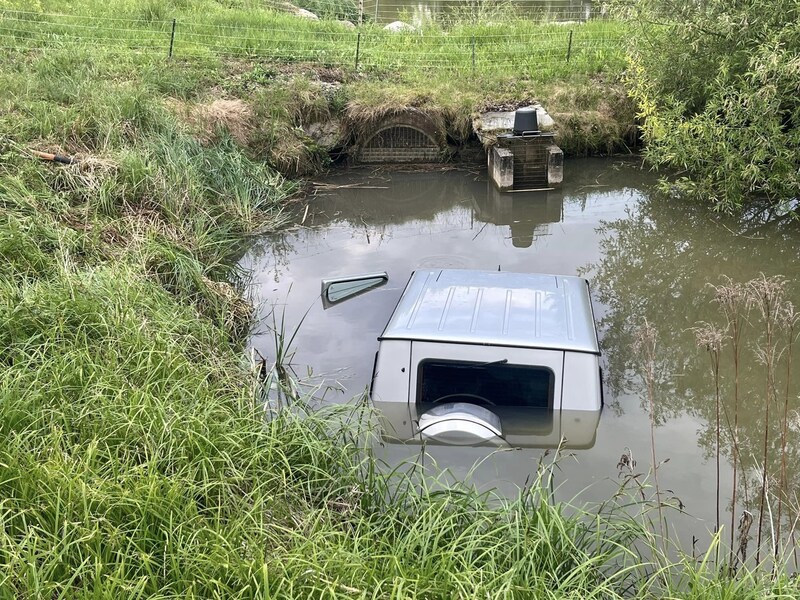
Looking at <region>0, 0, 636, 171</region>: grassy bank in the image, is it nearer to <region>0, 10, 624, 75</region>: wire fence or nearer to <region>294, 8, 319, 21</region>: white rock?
<region>0, 10, 624, 75</region>: wire fence

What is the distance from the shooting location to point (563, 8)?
867 inches

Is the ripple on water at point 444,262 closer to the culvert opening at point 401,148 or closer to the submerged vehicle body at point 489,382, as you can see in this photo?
the submerged vehicle body at point 489,382

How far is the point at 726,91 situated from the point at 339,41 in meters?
8.56

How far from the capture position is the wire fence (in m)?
13.5

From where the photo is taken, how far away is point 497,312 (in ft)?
18.2

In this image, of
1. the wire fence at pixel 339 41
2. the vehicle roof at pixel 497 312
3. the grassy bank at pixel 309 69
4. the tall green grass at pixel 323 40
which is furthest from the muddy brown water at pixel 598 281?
the wire fence at pixel 339 41

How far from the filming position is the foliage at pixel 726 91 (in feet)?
28.8

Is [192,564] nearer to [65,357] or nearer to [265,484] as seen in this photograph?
[265,484]

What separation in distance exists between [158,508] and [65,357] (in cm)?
163

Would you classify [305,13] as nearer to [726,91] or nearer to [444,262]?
→ [444,262]

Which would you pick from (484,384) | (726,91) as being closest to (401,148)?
(726,91)

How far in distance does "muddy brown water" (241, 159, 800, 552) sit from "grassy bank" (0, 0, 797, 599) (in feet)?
1.69

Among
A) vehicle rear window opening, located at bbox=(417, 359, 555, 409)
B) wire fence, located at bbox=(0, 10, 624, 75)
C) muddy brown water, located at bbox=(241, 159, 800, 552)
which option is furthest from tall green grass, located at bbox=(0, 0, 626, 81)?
vehicle rear window opening, located at bbox=(417, 359, 555, 409)

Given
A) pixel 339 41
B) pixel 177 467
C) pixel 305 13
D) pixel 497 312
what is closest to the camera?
pixel 177 467
